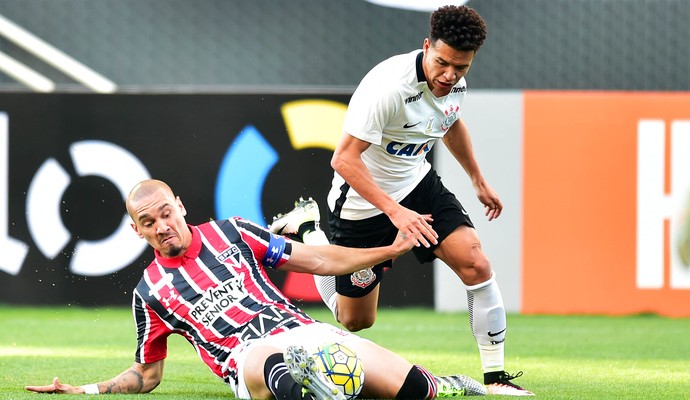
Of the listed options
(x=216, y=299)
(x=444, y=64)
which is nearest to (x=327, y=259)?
(x=216, y=299)

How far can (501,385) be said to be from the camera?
4.96 m

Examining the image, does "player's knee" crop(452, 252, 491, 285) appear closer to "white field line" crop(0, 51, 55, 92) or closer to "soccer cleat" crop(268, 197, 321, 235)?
"soccer cleat" crop(268, 197, 321, 235)

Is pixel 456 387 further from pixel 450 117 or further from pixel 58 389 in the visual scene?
pixel 58 389

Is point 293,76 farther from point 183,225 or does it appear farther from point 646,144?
point 183,225

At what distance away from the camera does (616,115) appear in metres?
9.13

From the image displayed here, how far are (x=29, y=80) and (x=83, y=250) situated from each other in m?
1.99

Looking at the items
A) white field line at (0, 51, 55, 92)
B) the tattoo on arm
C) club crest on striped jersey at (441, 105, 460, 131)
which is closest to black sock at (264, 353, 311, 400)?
the tattoo on arm

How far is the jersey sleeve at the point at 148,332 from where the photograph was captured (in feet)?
14.7

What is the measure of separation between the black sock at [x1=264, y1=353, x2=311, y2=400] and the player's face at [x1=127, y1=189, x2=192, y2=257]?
615 millimetres

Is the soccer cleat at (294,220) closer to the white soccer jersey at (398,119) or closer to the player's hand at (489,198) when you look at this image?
the white soccer jersey at (398,119)

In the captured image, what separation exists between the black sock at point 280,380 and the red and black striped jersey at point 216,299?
26 centimetres

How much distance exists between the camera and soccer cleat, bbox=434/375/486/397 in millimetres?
4547

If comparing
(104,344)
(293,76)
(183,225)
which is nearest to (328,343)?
(183,225)

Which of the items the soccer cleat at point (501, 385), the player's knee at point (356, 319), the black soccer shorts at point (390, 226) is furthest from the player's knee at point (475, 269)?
the player's knee at point (356, 319)
